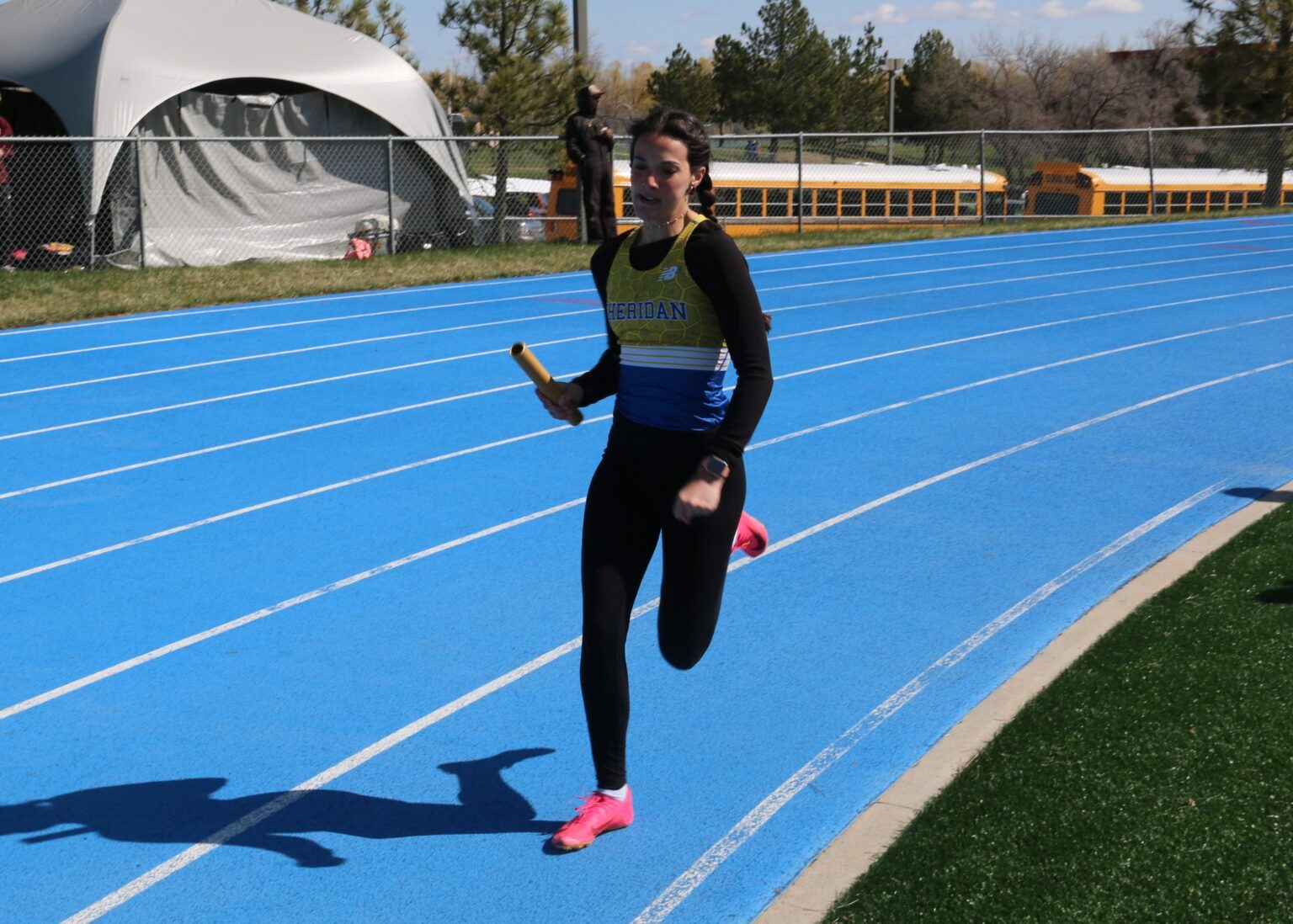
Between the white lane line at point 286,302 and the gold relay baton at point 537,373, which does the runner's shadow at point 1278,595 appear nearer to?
the gold relay baton at point 537,373

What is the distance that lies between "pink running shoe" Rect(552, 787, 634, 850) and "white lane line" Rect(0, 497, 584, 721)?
2.30 metres

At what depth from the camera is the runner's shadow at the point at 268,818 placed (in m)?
4.44

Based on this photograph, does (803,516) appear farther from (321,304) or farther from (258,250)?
(258,250)

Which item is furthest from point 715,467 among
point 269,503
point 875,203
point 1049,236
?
point 875,203

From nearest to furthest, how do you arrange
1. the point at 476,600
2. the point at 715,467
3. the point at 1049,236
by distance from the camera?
the point at 715,467
the point at 476,600
the point at 1049,236

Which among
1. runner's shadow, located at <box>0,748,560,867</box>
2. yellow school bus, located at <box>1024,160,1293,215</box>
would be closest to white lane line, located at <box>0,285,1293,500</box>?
runner's shadow, located at <box>0,748,560,867</box>

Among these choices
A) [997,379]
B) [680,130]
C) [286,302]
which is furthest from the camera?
[286,302]

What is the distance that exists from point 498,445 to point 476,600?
11.2ft

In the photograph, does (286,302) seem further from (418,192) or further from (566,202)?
(566,202)

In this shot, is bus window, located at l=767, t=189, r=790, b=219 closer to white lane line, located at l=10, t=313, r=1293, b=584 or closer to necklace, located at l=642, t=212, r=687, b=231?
white lane line, located at l=10, t=313, r=1293, b=584

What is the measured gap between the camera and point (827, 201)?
30.1 meters

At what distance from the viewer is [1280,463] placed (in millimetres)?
9359

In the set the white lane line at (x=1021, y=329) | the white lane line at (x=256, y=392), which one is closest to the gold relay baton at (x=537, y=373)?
the white lane line at (x=256, y=392)

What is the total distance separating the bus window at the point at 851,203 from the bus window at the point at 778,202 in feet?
4.17
